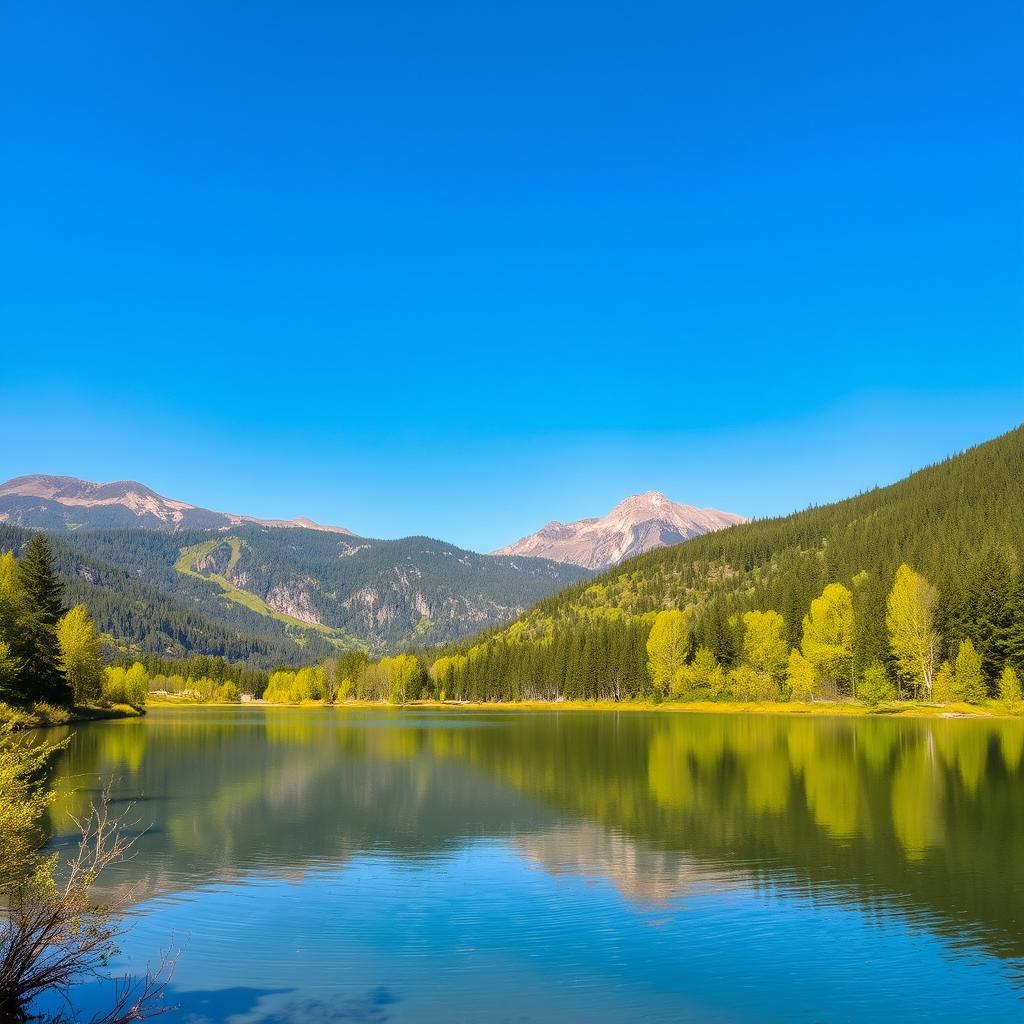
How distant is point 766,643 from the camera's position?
15225cm

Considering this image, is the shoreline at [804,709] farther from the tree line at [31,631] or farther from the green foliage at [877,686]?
the tree line at [31,631]

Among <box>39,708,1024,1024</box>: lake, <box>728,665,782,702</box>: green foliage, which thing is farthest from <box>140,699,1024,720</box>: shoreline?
<box>39,708,1024,1024</box>: lake

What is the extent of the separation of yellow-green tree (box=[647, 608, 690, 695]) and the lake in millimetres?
116115

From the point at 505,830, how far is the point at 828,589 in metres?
129

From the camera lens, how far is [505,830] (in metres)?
35.0

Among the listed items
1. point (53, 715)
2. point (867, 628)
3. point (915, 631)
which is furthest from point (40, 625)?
point (867, 628)

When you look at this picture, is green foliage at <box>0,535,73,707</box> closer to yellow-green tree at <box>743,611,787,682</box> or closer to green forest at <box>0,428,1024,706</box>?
green forest at <box>0,428,1024,706</box>

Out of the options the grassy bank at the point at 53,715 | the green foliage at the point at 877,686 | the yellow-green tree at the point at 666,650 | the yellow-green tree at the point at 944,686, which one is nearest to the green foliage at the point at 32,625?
the grassy bank at the point at 53,715

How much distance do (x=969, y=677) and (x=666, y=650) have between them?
227 feet

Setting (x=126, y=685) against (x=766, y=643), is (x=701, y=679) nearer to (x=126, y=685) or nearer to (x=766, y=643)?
(x=766, y=643)

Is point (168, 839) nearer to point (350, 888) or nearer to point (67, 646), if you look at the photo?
point (350, 888)

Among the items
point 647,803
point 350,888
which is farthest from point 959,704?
point 350,888

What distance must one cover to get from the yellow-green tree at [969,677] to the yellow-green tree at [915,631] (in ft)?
33.5

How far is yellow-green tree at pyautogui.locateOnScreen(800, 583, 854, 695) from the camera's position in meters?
139
